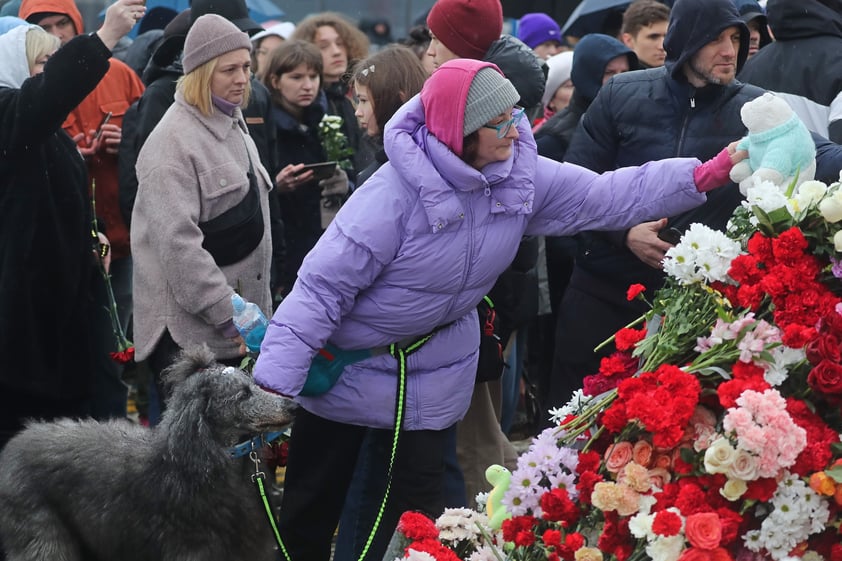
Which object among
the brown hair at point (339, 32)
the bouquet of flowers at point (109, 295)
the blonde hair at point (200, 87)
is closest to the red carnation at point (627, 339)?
the blonde hair at point (200, 87)

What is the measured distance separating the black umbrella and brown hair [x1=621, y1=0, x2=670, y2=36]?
232 centimetres

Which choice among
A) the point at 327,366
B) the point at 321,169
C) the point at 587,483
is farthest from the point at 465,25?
the point at 587,483

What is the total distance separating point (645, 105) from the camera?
471cm

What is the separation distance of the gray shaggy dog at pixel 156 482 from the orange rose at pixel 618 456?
1310 mm

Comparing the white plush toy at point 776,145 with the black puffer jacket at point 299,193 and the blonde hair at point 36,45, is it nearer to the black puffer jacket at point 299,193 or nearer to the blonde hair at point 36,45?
the blonde hair at point 36,45

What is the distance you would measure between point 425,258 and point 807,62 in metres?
2.12

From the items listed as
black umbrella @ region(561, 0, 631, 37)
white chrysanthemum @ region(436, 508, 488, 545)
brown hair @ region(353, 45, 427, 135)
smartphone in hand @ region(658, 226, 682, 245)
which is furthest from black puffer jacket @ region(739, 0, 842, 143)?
black umbrella @ region(561, 0, 631, 37)

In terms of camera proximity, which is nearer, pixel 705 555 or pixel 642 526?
pixel 705 555

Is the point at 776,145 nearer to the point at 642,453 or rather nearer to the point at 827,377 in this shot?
the point at 827,377

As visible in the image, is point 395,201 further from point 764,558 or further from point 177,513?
point 764,558

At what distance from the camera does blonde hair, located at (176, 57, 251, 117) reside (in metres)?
5.07

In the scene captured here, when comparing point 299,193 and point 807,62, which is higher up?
point 807,62

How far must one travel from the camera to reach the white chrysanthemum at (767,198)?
313 cm

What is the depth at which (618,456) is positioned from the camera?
316 centimetres
